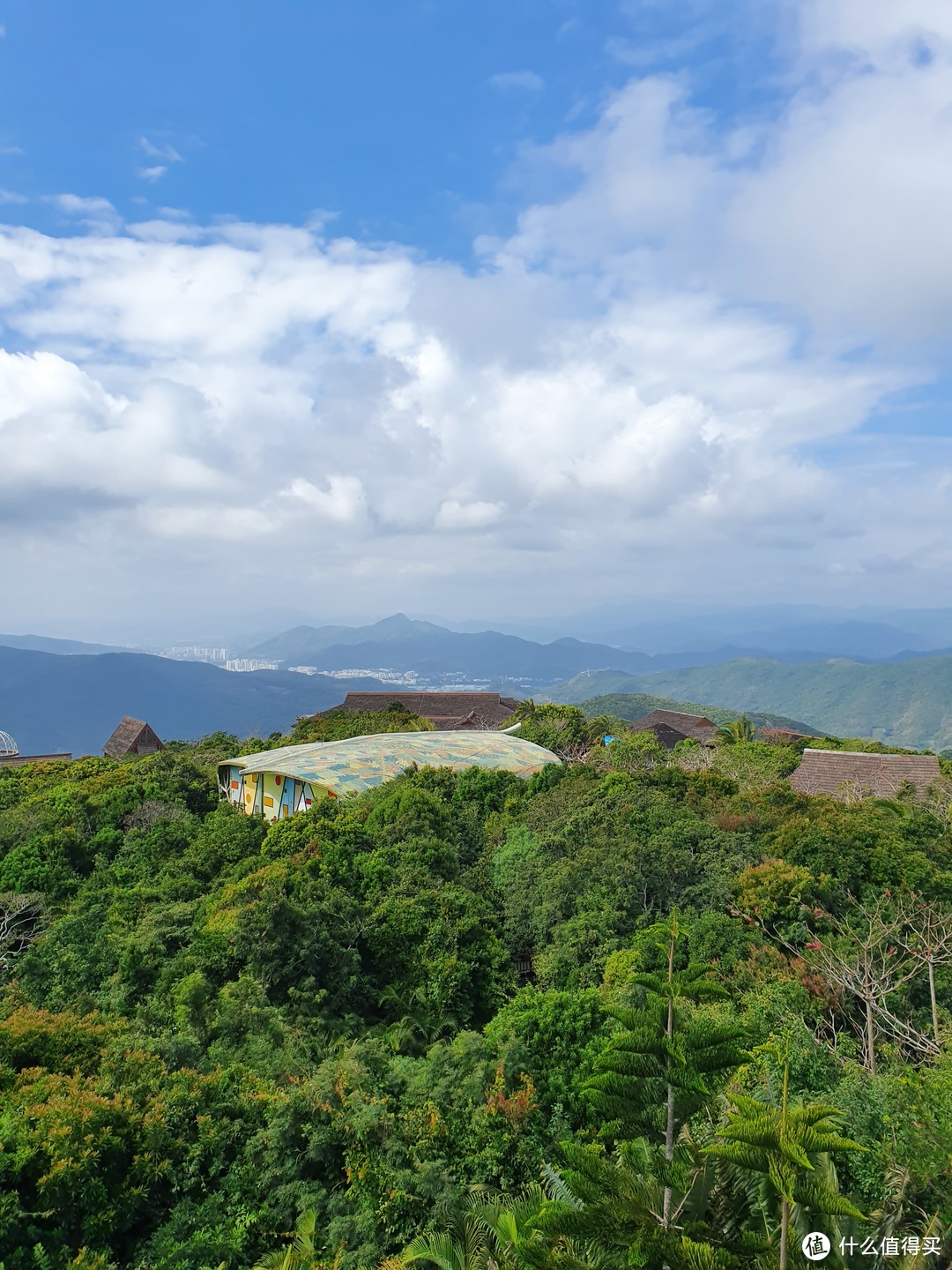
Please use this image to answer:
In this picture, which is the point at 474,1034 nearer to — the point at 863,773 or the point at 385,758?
the point at 385,758

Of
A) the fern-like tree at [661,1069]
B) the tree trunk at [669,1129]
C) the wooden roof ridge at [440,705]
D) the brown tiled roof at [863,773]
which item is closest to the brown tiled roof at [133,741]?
the wooden roof ridge at [440,705]

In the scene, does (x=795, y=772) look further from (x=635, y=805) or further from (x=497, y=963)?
(x=497, y=963)

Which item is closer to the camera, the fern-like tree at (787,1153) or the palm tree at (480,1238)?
the fern-like tree at (787,1153)

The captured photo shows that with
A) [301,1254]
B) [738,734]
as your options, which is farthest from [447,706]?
[301,1254]

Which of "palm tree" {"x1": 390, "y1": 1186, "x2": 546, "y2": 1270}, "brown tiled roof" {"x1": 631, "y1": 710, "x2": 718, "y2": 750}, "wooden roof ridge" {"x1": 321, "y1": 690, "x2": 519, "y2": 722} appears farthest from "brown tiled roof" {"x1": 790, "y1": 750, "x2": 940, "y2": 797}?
"wooden roof ridge" {"x1": 321, "y1": 690, "x2": 519, "y2": 722}

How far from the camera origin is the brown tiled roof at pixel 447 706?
5603 cm

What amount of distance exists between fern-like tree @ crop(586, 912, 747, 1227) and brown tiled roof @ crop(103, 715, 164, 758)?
138 ft

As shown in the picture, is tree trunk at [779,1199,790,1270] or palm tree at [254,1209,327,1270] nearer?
tree trunk at [779,1199,790,1270]

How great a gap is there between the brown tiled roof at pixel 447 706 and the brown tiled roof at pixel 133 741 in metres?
15.3

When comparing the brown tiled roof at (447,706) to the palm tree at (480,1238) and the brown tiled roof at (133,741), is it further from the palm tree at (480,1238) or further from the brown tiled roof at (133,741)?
the palm tree at (480,1238)

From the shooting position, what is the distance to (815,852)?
51.5 feet

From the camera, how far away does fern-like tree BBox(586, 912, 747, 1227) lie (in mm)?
5496

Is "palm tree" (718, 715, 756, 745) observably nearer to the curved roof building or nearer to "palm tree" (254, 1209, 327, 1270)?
the curved roof building

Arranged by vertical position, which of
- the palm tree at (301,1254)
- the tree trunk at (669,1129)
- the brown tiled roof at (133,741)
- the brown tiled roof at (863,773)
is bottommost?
the brown tiled roof at (133,741)
